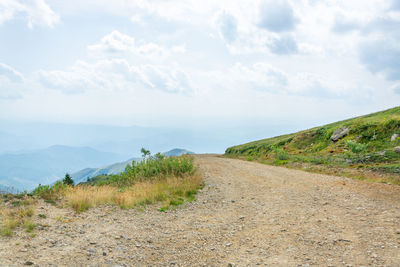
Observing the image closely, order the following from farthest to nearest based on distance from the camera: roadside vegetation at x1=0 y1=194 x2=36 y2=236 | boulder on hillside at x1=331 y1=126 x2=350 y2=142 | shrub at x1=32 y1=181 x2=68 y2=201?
boulder on hillside at x1=331 y1=126 x2=350 y2=142 < shrub at x1=32 y1=181 x2=68 y2=201 < roadside vegetation at x1=0 y1=194 x2=36 y2=236

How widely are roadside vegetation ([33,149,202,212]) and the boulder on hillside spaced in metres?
22.6

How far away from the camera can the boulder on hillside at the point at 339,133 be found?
31.5m

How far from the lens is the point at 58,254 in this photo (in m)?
6.86

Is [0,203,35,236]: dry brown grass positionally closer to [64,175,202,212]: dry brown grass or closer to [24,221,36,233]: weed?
[24,221,36,233]: weed

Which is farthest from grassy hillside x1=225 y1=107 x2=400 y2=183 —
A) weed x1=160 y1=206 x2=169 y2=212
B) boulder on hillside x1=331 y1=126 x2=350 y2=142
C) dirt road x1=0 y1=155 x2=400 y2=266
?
weed x1=160 y1=206 x2=169 y2=212

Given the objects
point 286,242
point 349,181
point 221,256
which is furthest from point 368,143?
point 221,256

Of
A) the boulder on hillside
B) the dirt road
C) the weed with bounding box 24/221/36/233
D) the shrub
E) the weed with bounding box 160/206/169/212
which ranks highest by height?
the boulder on hillside

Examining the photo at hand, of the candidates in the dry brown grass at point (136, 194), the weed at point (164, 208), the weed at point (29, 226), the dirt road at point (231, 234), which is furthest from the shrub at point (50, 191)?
the weed at point (164, 208)

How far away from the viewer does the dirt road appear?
21.9 feet

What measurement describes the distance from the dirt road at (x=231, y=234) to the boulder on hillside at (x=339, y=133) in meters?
20.0

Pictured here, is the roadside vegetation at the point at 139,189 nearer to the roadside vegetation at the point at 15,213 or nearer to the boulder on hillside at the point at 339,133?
the roadside vegetation at the point at 15,213

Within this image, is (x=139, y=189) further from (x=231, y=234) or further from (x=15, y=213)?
(x=231, y=234)

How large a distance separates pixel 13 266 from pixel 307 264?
7166 millimetres

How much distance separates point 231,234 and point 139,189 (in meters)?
6.80
